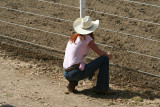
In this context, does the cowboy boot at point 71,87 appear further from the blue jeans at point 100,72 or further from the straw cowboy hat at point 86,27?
the straw cowboy hat at point 86,27

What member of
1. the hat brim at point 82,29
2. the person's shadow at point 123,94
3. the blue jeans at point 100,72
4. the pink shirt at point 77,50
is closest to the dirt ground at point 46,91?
the person's shadow at point 123,94

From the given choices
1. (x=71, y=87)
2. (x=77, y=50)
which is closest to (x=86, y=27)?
(x=77, y=50)

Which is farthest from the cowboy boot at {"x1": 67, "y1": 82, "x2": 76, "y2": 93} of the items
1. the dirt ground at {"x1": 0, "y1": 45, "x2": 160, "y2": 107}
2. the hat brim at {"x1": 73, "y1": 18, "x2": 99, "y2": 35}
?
the hat brim at {"x1": 73, "y1": 18, "x2": 99, "y2": 35}

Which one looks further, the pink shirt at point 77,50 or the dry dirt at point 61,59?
the dry dirt at point 61,59

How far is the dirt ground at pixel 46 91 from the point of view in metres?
5.39

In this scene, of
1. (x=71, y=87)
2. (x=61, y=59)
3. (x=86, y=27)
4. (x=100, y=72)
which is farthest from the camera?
(x=61, y=59)

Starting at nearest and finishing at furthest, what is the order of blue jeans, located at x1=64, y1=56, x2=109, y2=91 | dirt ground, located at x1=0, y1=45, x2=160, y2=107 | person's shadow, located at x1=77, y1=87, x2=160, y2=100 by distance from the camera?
dirt ground, located at x1=0, y1=45, x2=160, y2=107
blue jeans, located at x1=64, y1=56, x2=109, y2=91
person's shadow, located at x1=77, y1=87, x2=160, y2=100

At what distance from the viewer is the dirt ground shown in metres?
5.39

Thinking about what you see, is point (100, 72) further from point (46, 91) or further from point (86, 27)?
point (46, 91)

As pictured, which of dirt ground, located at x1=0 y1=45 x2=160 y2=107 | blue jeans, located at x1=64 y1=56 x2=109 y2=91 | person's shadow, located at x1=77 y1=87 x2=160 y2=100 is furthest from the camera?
person's shadow, located at x1=77 y1=87 x2=160 y2=100

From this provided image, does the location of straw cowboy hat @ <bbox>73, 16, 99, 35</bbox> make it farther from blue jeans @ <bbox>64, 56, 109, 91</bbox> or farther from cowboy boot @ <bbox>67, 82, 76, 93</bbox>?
cowboy boot @ <bbox>67, 82, 76, 93</bbox>

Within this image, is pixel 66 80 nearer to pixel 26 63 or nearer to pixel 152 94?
pixel 26 63

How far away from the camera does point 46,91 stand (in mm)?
5766

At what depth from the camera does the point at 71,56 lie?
5.54m
